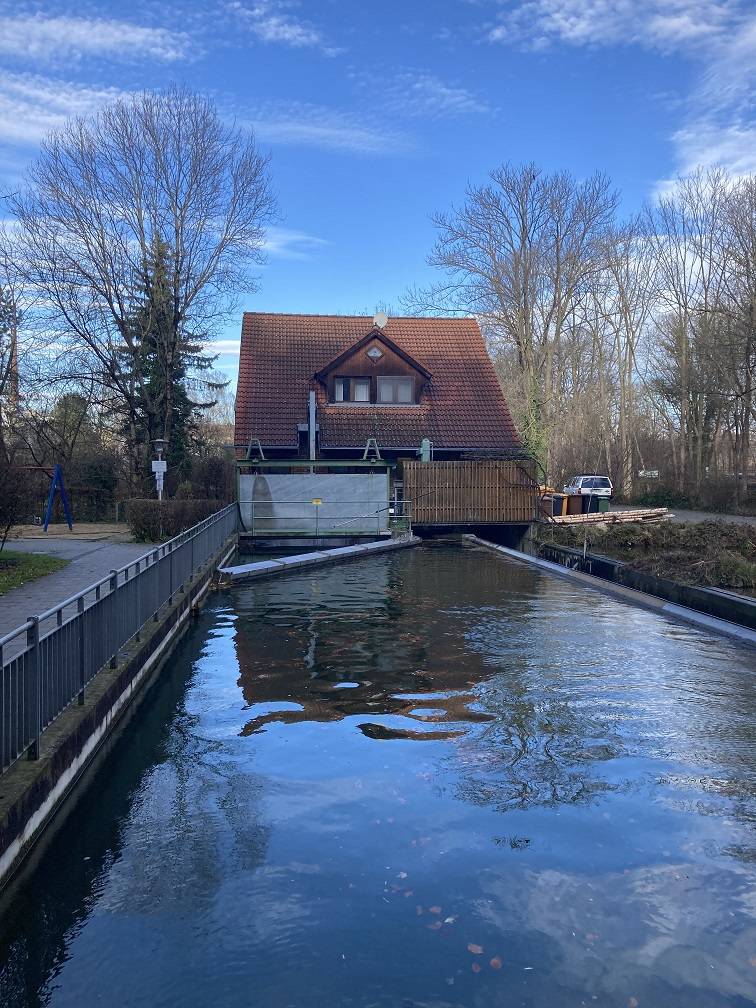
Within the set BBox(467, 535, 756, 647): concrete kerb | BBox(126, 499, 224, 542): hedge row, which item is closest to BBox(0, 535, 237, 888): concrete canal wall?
BBox(467, 535, 756, 647): concrete kerb

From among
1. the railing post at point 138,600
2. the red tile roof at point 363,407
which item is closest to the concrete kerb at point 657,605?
the railing post at point 138,600

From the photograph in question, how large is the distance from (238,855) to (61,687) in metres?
2.01

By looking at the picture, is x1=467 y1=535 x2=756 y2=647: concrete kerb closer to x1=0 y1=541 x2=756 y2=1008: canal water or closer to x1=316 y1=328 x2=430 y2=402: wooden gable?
x1=0 y1=541 x2=756 y2=1008: canal water

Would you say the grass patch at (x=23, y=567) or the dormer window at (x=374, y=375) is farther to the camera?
the dormer window at (x=374, y=375)

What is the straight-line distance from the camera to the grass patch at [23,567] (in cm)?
1423

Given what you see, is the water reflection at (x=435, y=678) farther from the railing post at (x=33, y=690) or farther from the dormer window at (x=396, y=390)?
the dormer window at (x=396, y=390)

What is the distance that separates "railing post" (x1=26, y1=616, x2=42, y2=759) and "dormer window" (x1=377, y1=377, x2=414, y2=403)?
28.7m

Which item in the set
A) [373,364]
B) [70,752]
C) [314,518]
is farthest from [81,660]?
[373,364]

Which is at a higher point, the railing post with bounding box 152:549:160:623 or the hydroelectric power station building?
the hydroelectric power station building

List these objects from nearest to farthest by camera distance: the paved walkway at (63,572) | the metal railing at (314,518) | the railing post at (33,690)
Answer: the railing post at (33,690) < the paved walkway at (63,572) < the metal railing at (314,518)

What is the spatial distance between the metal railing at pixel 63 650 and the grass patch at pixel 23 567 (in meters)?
3.61

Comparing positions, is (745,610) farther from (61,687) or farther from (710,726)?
(61,687)

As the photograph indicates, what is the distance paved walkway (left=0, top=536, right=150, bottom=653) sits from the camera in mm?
11500

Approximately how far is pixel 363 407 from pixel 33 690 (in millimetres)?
28160
